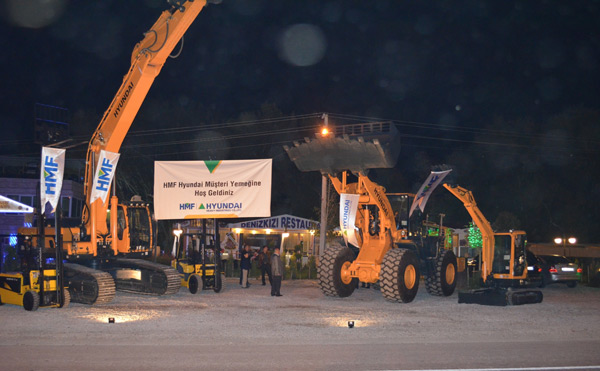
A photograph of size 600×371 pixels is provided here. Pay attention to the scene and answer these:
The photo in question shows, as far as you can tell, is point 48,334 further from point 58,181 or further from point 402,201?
point 402,201

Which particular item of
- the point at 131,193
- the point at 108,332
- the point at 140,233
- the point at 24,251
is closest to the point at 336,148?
the point at 140,233

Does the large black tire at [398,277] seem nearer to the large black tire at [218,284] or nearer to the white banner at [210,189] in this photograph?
the white banner at [210,189]

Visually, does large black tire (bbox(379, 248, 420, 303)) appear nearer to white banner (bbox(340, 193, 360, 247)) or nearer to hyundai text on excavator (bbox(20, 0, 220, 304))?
white banner (bbox(340, 193, 360, 247))

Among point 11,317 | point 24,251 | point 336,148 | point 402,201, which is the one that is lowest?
point 11,317

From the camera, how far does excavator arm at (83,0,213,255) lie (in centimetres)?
1769

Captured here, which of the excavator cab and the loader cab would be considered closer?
the loader cab

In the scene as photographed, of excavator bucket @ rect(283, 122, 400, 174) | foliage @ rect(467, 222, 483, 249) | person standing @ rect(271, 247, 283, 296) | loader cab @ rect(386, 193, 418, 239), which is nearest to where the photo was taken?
excavator bucket @ rect(283, 122, 400, 174)

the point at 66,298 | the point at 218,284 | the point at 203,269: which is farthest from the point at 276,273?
the point at 66,298

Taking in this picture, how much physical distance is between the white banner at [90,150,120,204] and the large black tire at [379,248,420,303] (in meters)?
8.41

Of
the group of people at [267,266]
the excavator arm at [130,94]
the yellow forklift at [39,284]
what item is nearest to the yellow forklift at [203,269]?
the group of people at [267,266]

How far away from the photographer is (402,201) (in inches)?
803

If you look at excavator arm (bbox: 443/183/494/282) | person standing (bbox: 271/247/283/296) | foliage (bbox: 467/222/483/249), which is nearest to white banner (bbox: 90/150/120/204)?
person standing (bbox: 271/247/283/296)

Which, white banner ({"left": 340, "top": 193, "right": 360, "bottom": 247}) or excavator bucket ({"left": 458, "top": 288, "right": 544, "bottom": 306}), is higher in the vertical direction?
white banner ({"left": 340, "top": 193, "right": 360, "bottom": 247})

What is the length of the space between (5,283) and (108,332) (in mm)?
6285
